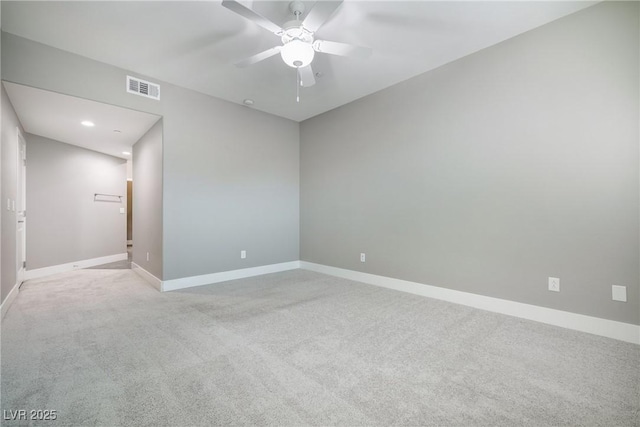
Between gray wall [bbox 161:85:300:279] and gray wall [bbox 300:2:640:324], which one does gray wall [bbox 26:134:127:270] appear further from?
gray wall [bbox 300:2:640:324]

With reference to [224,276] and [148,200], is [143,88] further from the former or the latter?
[224,276]

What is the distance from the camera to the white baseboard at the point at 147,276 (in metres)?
3.57

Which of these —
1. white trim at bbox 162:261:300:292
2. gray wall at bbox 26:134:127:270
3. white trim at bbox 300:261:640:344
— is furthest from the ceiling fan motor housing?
gray wall at bbox 26:134:127:270

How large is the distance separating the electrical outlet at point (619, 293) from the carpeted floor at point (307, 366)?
0.35 m

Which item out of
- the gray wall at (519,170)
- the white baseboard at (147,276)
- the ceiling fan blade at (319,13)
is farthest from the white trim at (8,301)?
the gray wall at (519,170)

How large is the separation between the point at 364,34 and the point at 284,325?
284 cm

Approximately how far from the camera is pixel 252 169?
4.41 metres

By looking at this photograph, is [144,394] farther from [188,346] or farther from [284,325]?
[284,325]

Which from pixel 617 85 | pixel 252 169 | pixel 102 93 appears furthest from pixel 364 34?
pixel 102 93

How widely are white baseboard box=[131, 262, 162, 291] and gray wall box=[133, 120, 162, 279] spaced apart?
2.2 inches

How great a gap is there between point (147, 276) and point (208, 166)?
189cm

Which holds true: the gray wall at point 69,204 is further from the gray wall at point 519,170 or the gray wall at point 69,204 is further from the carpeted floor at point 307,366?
the gray wall at point 519,170

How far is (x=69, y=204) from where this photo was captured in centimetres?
483

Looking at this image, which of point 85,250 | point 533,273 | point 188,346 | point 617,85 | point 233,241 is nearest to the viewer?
point 188,346
